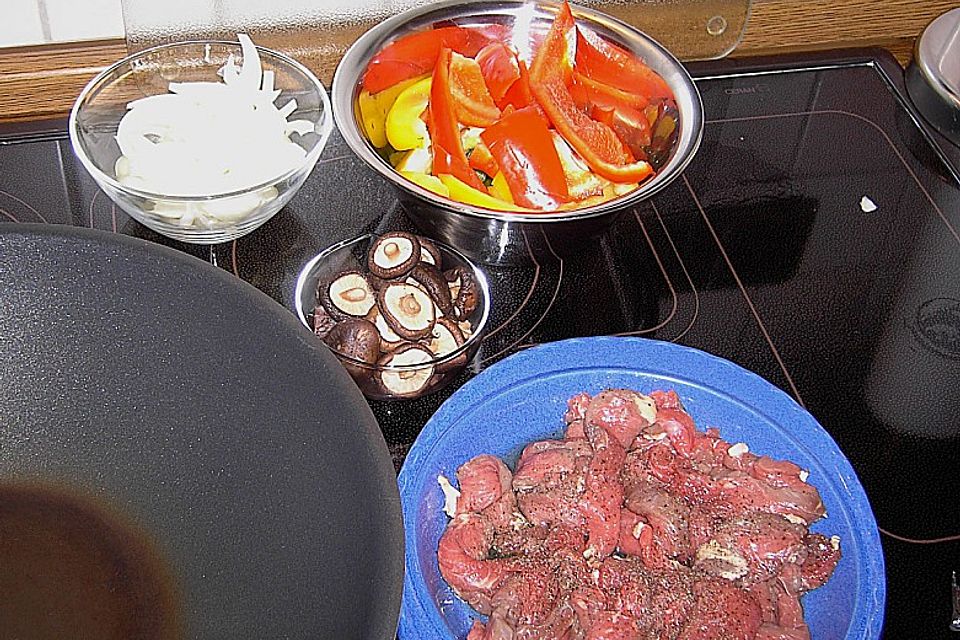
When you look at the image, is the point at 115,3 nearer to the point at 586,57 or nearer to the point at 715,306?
the point at 586,57

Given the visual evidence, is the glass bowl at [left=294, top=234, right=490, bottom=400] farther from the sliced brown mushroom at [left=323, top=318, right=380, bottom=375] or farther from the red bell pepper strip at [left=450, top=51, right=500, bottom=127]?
the red bell pepper strip at [left=450, top=51, right=500, bottom=127]

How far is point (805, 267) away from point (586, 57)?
0.40 meters

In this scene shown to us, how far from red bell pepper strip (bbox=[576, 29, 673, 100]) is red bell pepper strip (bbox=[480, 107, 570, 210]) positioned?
7.0 inches

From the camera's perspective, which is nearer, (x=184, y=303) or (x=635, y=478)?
(x=184, y=303)

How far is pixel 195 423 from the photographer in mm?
796

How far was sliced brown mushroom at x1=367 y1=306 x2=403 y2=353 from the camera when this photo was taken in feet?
3.48

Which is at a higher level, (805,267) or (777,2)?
(777,2)

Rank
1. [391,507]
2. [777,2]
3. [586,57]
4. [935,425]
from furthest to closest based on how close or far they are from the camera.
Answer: [777,2], [586,57], [935,425], [391,507]

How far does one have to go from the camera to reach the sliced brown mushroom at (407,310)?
1070mm

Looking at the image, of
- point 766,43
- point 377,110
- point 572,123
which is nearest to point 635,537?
point 572,123

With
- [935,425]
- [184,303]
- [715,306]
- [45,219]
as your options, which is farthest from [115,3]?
[935,425]

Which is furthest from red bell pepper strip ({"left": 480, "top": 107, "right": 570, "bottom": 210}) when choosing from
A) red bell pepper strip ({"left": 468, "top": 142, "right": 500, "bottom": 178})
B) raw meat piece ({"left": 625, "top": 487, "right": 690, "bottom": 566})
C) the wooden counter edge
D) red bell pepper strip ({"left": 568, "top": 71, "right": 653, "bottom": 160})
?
the wooden counter edge

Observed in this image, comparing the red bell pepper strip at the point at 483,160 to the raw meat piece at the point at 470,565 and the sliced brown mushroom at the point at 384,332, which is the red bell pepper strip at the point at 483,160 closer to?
the sliced brown mushroom at the point at 384,332

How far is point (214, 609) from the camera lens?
29.9 inches
